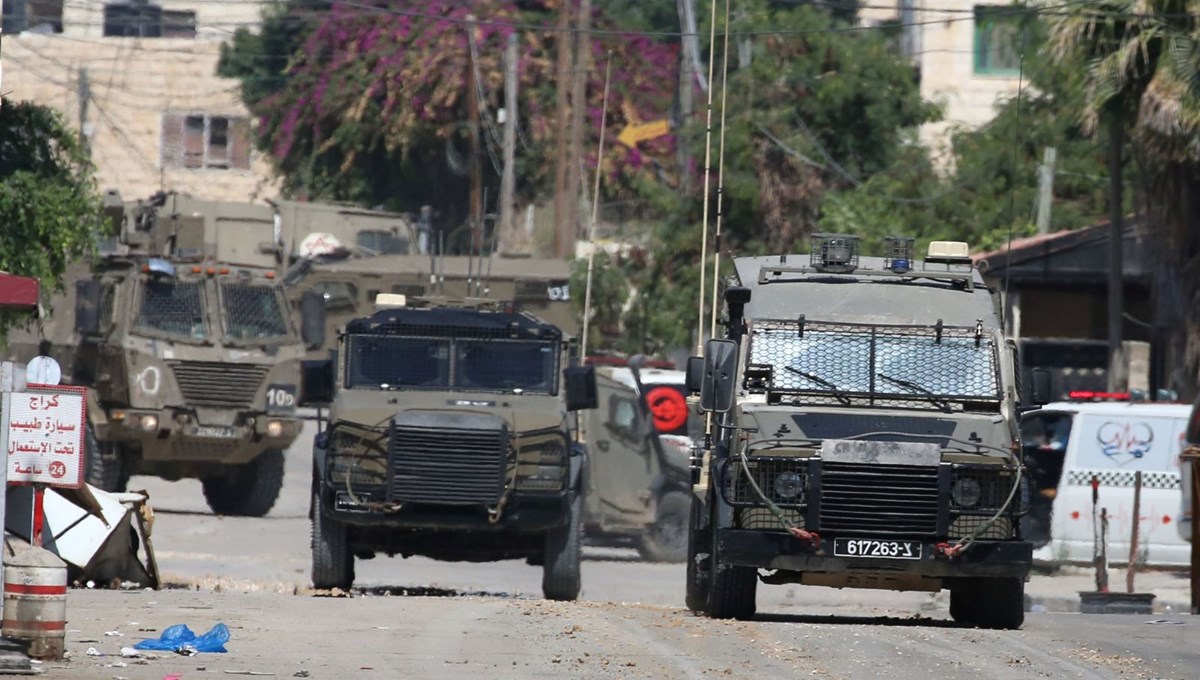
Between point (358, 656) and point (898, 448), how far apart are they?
370 cm

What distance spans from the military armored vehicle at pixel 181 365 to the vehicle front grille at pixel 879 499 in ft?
42.0

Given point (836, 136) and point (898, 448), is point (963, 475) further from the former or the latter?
point (836, 136)

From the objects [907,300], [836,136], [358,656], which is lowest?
[358,656]

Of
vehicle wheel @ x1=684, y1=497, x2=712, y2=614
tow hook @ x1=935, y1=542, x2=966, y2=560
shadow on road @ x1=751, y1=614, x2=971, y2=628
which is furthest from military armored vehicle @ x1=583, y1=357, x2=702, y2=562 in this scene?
tow hook @ x1=935, y1=542, x2=966, y2=560

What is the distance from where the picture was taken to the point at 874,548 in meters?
13.5

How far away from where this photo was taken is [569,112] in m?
44.0

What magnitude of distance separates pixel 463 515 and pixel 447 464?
16.9 inches

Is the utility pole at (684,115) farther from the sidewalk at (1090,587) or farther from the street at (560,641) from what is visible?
the street at (560,641)

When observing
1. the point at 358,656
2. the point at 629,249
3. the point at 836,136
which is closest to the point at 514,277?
the point at 629,249

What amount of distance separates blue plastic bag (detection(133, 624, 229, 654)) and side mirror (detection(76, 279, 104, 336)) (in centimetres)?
1280

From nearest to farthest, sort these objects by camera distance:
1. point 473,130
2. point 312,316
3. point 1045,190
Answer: point 312,316, point 1045,190, point 473,130

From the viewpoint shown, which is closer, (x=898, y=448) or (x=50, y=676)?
(x=50, y=676)

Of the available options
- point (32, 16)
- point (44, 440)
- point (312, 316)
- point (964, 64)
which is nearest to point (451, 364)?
point (44, 440)

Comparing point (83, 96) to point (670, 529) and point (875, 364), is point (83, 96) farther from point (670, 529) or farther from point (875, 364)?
point (875, 364)
